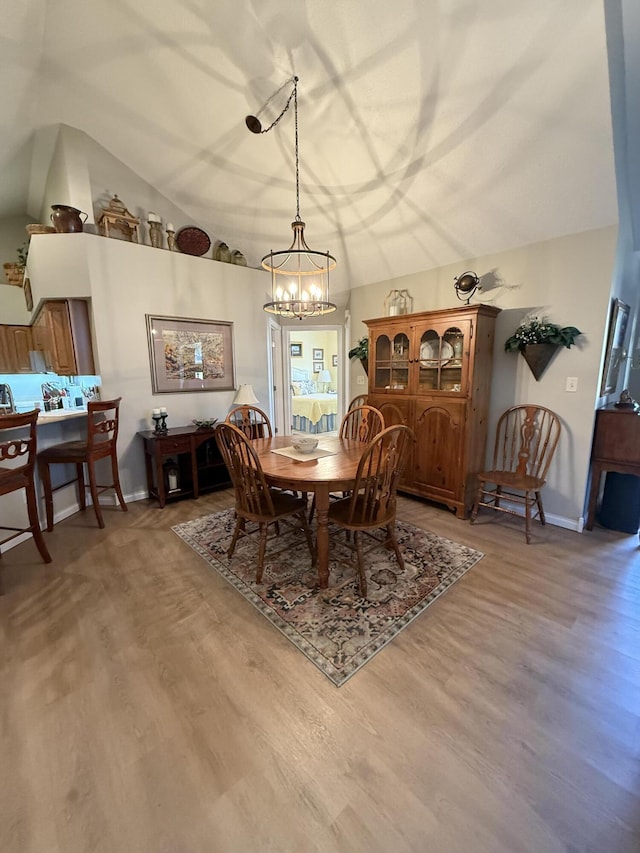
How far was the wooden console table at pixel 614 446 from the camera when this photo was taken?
2.73 meters

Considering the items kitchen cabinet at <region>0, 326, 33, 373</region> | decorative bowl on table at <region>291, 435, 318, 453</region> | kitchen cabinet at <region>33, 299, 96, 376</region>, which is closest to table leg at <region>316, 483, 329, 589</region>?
decorative bowl on table at <region>291, 435, 318, 453</region>

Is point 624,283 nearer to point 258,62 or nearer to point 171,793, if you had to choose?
point 258,62

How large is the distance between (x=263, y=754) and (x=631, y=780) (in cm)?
127

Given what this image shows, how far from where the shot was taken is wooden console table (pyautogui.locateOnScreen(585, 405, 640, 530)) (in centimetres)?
273

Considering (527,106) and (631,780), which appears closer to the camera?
(631,780)

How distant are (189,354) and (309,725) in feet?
11.4

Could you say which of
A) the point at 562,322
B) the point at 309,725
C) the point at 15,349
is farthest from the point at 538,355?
the point at 15,349

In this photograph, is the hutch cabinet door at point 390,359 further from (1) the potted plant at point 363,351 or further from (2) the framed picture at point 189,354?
(2) the framed picture at point 189,354

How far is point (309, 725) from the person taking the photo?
54.9 inches

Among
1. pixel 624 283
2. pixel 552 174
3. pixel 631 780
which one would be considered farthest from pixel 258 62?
pixel 631 780

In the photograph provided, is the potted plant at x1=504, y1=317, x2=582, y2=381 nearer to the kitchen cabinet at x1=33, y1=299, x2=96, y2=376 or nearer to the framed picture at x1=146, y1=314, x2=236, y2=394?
the framed picture at x1=146, y1=314, x2=236, y2=394

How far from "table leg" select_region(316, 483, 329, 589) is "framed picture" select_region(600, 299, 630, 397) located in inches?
99.6

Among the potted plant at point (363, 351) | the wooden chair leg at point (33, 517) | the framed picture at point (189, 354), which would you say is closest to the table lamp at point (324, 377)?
the potted plant at point (363, 351)

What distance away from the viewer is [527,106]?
2.17 meters
